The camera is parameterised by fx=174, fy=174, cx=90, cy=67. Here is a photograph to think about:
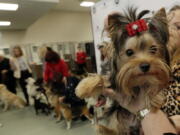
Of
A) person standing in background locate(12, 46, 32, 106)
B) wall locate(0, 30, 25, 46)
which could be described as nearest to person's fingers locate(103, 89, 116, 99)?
person standing in background locate(12, 46, 32, 106)

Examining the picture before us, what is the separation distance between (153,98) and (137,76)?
Answer: 197 mm

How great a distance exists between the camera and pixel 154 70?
872mm

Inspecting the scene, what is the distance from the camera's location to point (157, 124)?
863 mm

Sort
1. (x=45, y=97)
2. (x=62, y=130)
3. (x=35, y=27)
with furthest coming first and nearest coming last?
(x=35, y=27) → (x=45, y=97) → (x=62, y=130)

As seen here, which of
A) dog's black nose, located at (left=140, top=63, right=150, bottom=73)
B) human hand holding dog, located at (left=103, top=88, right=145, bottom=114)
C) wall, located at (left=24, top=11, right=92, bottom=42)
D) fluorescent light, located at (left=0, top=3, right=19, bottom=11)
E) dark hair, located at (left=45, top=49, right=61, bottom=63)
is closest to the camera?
dog's black nose, located at (left=140, top=63, right=150, bottom=73)

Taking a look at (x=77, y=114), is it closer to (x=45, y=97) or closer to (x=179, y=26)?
(x=45, y=97)

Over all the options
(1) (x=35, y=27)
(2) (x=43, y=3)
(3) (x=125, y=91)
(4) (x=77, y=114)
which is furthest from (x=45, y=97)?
(1) (x=35, y=27)

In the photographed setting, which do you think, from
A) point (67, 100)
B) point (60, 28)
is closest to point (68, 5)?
point (60, 28)

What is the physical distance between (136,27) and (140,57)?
0.15 meters

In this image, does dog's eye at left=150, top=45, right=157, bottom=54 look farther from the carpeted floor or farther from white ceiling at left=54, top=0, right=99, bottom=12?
white ceiling at left=54, top=0, right=99, bottom=12

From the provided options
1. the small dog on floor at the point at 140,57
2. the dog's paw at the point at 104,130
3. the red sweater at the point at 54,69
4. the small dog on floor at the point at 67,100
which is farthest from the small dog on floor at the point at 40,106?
the small dog on floor at the point at 140,57

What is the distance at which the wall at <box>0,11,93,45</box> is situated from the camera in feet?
24.9

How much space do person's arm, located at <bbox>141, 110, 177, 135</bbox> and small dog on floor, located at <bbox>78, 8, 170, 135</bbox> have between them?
0.05 meters

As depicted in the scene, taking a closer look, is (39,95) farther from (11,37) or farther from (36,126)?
(11,37)
